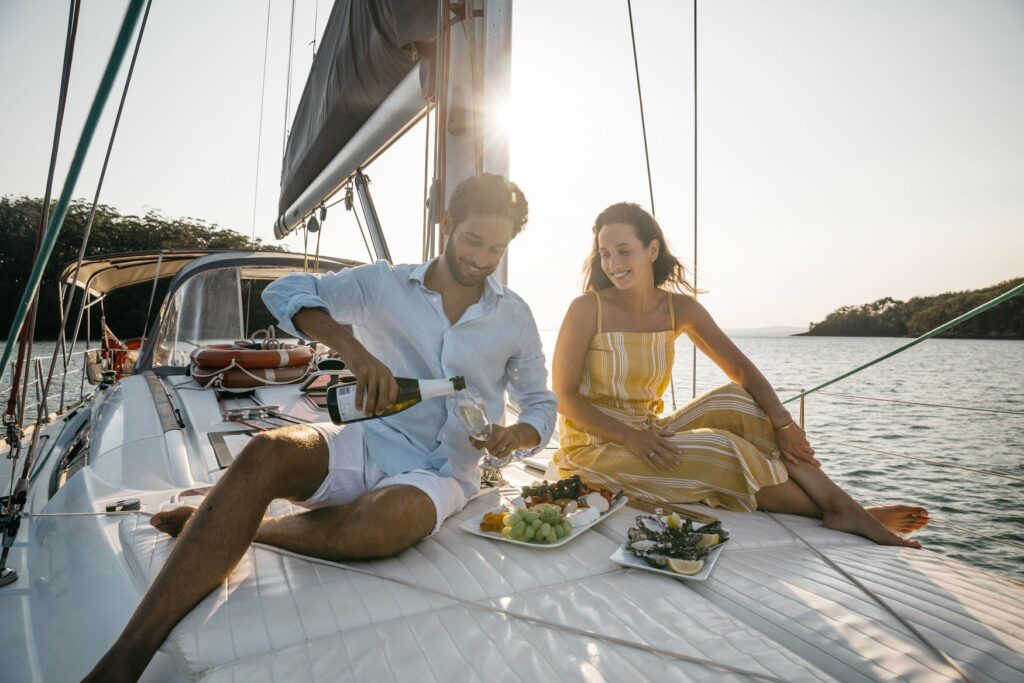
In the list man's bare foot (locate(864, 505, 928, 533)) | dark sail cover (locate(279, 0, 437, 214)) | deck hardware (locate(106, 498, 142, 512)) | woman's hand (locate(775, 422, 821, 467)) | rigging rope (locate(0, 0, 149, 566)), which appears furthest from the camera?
dark sail cover (locate(279, 0, 437, 214))

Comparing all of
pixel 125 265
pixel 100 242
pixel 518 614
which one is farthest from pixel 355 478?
pixel 100 242

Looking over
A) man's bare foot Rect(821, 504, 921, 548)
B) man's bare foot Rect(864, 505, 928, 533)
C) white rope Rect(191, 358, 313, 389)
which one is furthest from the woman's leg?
white rope Rect(191, 358, 313, 389)

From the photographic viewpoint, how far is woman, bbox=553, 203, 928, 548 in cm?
204

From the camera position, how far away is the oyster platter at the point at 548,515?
5.33 feet

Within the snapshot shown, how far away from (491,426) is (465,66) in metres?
1.73

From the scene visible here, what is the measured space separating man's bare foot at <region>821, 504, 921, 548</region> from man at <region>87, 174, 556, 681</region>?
103 centimetres

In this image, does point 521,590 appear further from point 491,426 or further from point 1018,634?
point 1018,634

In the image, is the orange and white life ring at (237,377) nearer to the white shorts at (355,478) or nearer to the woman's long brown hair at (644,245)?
the white shorts at (355,478)

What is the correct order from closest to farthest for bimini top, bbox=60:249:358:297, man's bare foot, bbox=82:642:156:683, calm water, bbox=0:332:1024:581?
man's bare foot, bbox=82:642:156:683
calm water, bbox=0:332:1024:581
bimini top, bbox=60:249:358:297

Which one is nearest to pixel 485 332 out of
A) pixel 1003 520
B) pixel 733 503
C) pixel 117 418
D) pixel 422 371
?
pixel 422 371

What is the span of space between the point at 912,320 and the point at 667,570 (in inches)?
489

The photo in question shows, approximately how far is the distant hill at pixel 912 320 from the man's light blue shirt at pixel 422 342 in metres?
2.51

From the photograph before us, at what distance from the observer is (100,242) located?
2338cm

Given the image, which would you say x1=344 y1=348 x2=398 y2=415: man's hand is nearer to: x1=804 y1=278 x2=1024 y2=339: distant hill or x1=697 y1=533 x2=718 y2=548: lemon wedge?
x1=697 y1=533 x2=718 y2=548: lemon wedge
